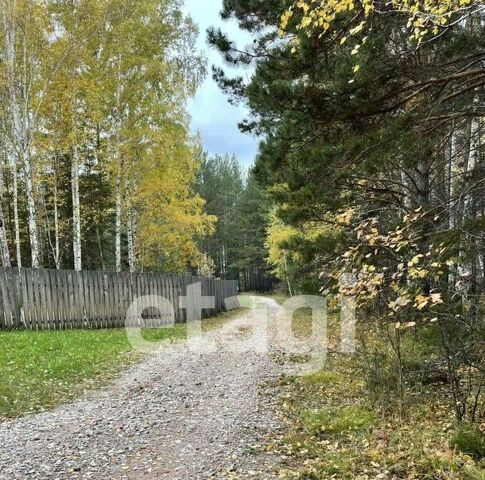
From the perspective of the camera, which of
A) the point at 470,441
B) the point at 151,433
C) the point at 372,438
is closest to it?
the point at 470,441

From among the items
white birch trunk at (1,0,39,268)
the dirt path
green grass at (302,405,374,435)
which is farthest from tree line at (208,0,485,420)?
white birch trunk at (1,0,39,268)

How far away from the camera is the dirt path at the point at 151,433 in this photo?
3246mm

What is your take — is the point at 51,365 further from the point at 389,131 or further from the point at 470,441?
the point at 389,131

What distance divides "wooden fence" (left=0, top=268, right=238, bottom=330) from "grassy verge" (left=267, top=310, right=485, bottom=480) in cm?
686

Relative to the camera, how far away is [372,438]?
373 cm

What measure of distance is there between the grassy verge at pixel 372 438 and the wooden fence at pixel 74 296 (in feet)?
22.5

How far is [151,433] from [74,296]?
24.0ft

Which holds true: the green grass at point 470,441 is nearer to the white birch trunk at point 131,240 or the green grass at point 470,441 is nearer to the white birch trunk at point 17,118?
the white birch trunk at point 17,118

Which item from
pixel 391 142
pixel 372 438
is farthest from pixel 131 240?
pixel 372 438

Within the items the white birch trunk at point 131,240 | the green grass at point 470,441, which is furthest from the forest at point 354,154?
the white birch trunk at point 131,240

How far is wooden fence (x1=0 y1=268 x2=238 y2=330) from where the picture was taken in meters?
9.29

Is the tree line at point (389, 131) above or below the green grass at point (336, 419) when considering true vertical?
above

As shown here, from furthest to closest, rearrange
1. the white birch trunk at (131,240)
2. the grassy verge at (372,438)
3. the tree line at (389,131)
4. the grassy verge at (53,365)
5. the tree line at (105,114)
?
A: the white birch trunk at (131,240), the tree line at (105,114), the grassy verge at (53,365), the tree line at (389,131), the grassy verge at (372,438)

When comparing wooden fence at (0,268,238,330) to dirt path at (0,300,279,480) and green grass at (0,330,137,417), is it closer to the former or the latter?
green grass at (0,330,137,417)
